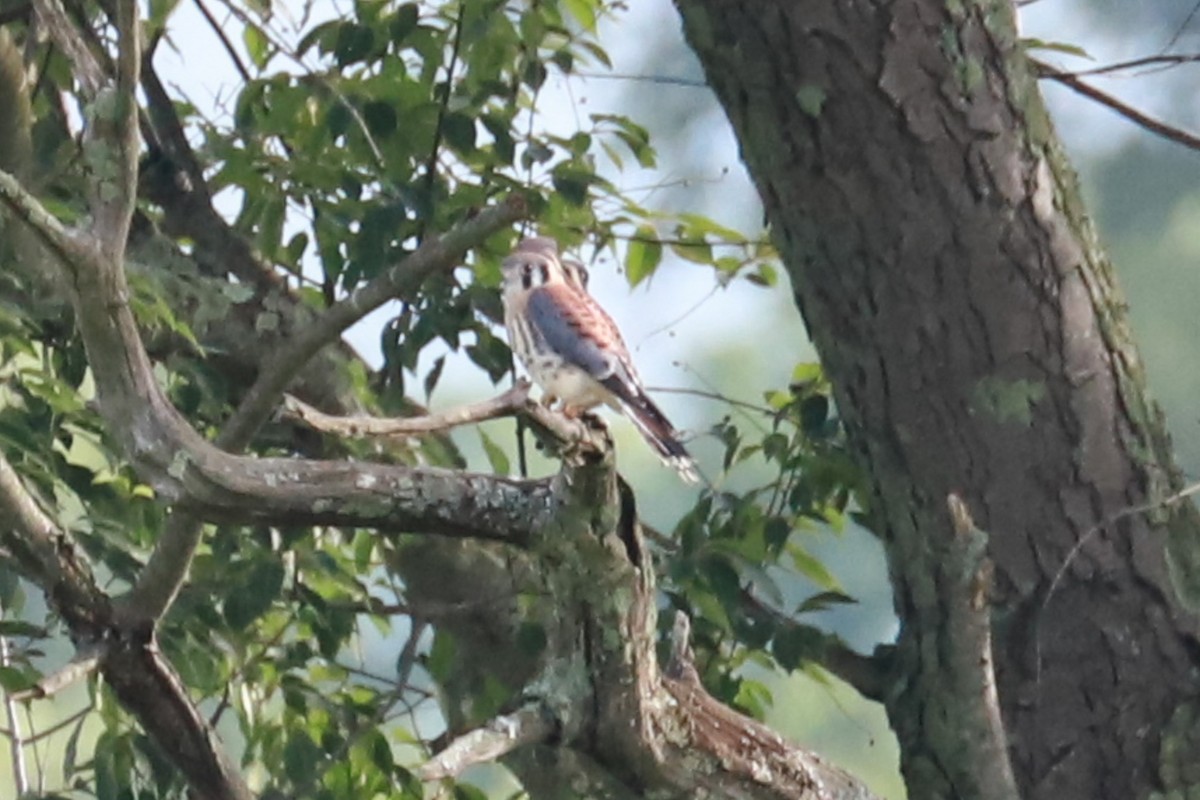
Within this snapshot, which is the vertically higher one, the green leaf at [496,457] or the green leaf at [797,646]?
the green leaf at [496,457]

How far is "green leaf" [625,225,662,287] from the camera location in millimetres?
2953

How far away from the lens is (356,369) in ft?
10.4

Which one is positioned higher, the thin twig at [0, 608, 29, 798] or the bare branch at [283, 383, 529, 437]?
the thin twig at [0, 608, 29, 798]

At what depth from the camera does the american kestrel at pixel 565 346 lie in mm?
2719

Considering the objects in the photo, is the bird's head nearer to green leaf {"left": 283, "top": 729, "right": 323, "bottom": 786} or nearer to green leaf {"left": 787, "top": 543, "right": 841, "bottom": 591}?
green leaf {"left": 787, "top": 543, "right": 841, "bottom": 591}

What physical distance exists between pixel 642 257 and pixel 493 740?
1.35m

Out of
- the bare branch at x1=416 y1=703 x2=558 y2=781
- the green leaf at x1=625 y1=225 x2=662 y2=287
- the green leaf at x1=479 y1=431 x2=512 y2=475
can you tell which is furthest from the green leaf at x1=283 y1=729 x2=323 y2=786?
the bare branch at x1=416 y1=703 x2=558 y2=781

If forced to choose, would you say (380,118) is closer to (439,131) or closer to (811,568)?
(439,131)

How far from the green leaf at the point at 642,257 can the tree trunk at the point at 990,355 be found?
1.69 feet

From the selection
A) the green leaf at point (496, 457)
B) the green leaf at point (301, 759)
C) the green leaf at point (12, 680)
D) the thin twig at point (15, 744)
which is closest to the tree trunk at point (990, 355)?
the green leaf at point (496, 457)

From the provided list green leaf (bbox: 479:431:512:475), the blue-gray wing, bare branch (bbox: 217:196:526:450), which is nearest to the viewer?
bare branch (bbox: 217:196:526:450)

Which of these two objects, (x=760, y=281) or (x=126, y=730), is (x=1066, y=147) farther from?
(x=126, y=730)

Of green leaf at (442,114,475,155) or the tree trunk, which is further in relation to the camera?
green leaf at (442,114,475,155)

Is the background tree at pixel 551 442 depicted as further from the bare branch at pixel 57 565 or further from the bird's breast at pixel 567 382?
the bird's breast at pixel 567 382
